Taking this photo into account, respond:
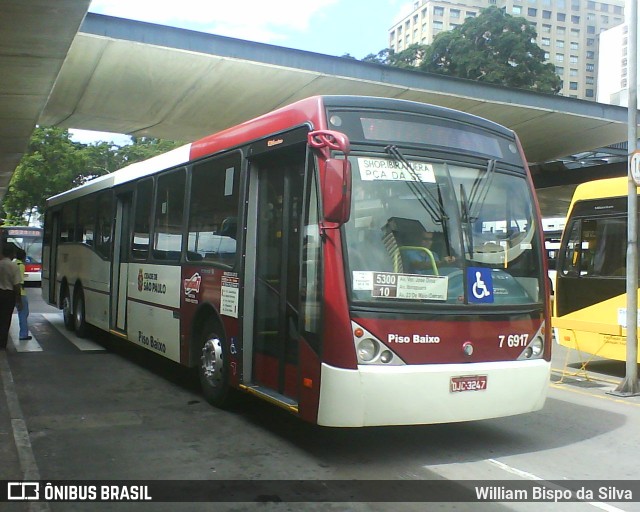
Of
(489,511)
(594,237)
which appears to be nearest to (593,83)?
(594,237)

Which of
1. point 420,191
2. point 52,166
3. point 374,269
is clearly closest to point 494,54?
point 52,166

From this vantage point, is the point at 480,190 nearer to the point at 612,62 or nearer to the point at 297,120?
the point at 297,120

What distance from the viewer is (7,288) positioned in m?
11.2

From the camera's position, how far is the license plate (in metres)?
5.43

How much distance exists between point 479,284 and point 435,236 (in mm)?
565

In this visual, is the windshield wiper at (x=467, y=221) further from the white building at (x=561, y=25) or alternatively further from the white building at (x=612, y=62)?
the white building at (x=561, y=25)

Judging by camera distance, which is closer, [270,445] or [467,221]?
[467,221]

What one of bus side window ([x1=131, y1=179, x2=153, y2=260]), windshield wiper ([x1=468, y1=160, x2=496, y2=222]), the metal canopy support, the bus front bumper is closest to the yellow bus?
the metal canopy support

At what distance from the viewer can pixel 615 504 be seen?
15.6 ft

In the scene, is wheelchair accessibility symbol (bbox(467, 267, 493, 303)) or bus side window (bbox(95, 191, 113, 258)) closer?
wheelchair accessibility symbol (bbox(467, 267, 493, 303))

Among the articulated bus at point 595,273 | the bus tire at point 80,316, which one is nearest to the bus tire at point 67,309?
the bus tire at point 80,316

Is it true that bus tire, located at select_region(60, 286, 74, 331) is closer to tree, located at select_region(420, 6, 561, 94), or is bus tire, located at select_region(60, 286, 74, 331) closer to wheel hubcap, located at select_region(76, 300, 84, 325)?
wheel hubcap, located at select_region(76, 300, 84, 325)

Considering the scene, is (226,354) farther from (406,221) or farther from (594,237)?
(594,237)

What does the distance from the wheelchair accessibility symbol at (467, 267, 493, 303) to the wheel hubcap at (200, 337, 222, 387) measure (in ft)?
9.25
